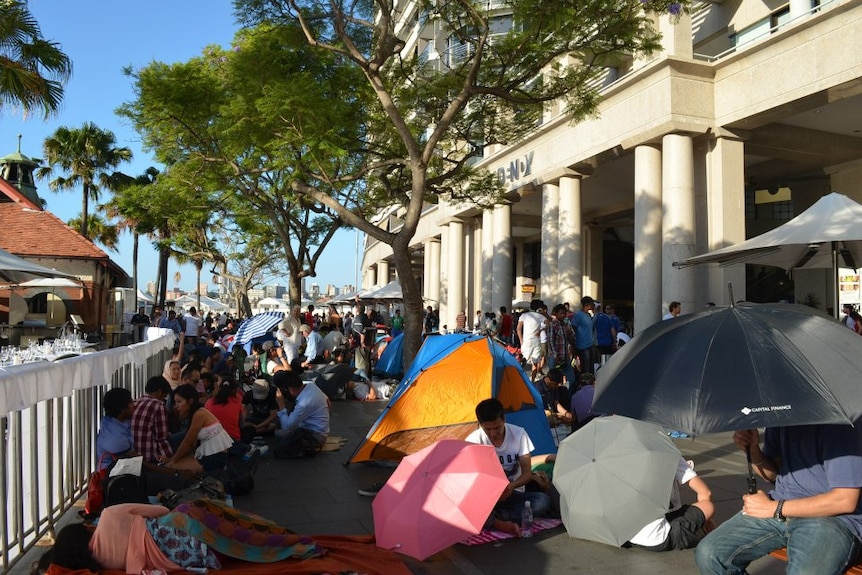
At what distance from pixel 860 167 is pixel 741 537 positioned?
63.8ft

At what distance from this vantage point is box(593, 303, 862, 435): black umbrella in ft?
9.59

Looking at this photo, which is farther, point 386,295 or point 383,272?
point 383,272

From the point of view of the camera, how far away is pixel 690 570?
16.1 ft

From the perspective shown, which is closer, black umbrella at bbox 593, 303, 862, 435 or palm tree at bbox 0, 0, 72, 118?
black umbrella at bbox 593, 303, 862, 435

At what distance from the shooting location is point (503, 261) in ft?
85.5

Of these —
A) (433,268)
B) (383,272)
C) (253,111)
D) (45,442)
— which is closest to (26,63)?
(253,111)

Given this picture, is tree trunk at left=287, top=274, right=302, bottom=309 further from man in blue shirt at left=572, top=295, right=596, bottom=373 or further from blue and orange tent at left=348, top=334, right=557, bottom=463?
blue and orange tent at left=348, top=334, right=557, bottom=463

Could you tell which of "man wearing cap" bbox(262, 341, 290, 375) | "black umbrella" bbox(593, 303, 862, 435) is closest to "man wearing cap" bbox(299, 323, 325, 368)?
"man wearing cap" bbox(262, 341, 290, 375)

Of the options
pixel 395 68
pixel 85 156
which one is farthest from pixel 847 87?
pixel 85 156

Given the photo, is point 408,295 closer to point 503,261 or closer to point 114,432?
point 114,432

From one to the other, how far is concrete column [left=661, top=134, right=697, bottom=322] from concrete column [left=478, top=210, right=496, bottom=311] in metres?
10.4

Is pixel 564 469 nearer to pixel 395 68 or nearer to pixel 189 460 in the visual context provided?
pixel 189 460

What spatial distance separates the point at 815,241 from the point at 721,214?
30.2 feet

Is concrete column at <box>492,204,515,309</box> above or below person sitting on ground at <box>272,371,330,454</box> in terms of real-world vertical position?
above
